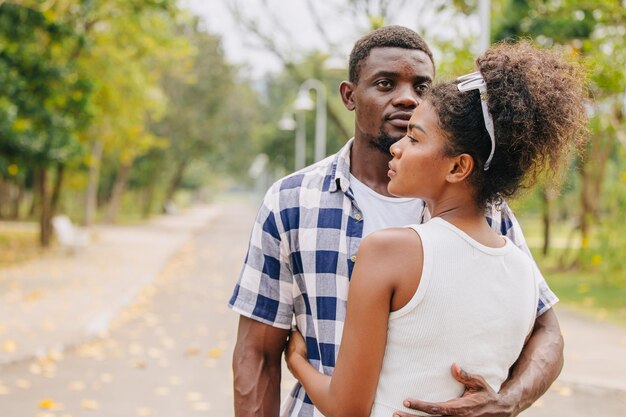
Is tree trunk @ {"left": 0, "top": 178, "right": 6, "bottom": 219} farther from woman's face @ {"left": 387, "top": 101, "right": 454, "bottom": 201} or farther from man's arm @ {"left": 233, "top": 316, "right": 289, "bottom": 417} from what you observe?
woman's face @ {"left": 387, "top": 101, "right": 454, "bottom": 201}

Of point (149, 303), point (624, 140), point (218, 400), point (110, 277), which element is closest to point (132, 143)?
point (110, 277)

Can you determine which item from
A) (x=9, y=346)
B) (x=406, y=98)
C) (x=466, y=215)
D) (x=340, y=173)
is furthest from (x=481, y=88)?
(x=9, y=346)

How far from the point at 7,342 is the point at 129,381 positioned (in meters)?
1.90

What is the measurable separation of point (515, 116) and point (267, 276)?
0.88 meters

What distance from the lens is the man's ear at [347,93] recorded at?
2.50 metres

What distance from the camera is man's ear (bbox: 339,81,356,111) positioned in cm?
250

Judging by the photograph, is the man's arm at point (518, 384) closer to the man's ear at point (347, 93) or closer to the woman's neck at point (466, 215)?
the woman's neck at point (466, 215)

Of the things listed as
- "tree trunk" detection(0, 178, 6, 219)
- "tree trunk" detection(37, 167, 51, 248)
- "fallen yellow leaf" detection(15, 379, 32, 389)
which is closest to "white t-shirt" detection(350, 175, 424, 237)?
"fallen yellow leaf" detection(15, 379, 32, 389)

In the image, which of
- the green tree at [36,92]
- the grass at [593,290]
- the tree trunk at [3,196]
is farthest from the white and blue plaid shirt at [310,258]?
the tree trunk at [3,196]

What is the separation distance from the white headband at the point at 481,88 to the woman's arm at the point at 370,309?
0.26m

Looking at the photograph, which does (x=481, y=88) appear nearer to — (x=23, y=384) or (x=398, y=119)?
(x=398, y=119)

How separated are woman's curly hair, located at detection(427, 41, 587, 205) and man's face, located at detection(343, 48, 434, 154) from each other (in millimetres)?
402

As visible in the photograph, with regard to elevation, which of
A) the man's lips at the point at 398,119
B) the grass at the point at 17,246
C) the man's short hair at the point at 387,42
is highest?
the man's short hair at the point at 387,42

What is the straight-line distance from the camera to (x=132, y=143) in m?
29.5
